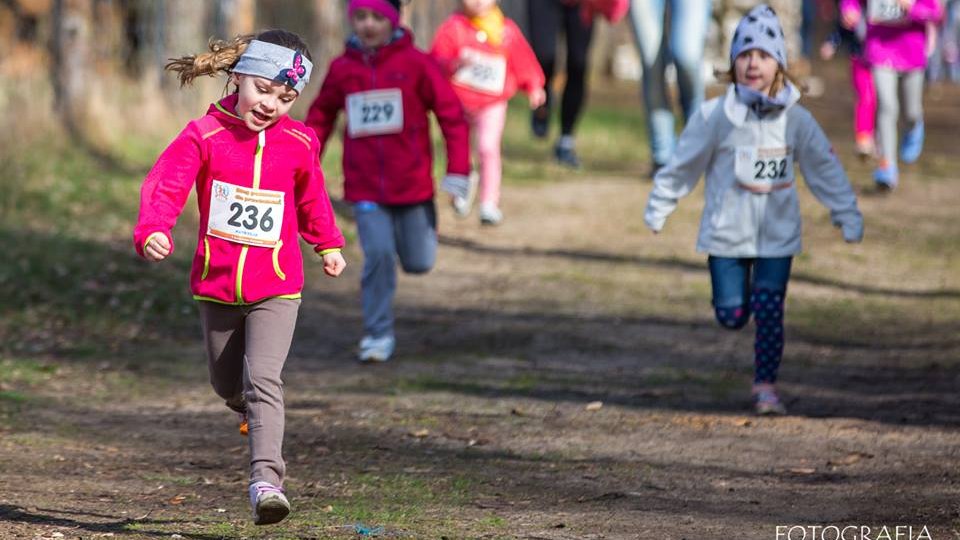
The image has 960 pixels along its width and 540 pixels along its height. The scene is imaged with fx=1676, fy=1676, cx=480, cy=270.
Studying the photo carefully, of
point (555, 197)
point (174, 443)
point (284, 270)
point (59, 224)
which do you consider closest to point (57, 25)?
point (59, 224)

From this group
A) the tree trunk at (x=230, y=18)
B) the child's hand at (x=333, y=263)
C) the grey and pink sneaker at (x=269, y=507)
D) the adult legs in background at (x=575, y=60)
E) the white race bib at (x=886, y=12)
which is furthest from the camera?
the tree trunk at (x=230, y=18)

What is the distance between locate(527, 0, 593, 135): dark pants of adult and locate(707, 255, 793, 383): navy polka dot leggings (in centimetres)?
730

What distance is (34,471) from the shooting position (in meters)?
5.83

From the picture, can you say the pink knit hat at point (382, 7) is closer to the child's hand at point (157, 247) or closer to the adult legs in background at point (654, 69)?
the child's hand at point (157, 247)

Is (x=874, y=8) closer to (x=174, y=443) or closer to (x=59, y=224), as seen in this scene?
(x=59, y=224)

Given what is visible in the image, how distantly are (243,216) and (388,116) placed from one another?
10.1 ft

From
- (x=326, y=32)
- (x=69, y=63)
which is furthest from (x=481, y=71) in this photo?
(x=326, y=32)

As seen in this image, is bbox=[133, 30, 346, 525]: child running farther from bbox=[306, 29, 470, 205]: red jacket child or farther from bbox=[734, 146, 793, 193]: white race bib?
bbox=[306, 29, 470, 205]: red jacket child

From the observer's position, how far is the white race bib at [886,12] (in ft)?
39.9

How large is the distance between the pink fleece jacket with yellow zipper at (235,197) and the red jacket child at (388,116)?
2884mm

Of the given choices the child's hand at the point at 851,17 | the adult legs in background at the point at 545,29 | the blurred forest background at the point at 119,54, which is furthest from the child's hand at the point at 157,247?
the adult legs in background at the point at 545,29

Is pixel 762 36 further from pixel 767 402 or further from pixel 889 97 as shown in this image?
pixel 889 97

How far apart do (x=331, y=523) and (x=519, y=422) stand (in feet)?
5.80

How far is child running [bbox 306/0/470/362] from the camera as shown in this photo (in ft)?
26.4
